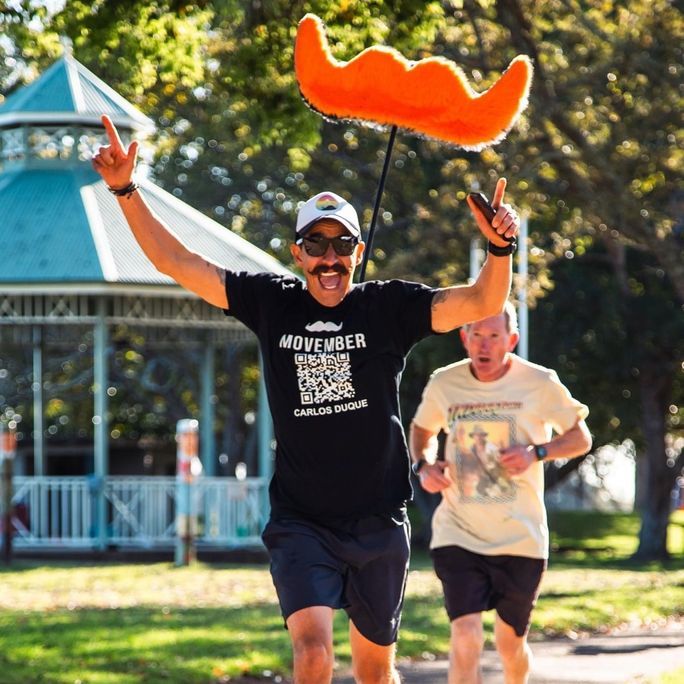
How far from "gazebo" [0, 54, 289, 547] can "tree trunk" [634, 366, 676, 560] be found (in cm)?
1089

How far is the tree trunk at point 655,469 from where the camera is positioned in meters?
34.5

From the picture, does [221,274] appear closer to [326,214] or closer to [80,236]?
Answer: [326,214]

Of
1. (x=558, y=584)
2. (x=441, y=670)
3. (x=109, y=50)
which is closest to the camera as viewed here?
(x=441, y=670)

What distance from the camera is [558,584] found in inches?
839

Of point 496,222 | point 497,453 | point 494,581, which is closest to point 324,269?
point 496,222

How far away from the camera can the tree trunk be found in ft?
113

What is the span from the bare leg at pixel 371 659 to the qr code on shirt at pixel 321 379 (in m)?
0.97

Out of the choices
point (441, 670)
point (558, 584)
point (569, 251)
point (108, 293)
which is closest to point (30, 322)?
point (108, 293)

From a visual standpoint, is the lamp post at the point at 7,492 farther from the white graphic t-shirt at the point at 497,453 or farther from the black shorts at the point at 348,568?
the black shorts at the point at 348,568

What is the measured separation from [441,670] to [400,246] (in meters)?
21.6

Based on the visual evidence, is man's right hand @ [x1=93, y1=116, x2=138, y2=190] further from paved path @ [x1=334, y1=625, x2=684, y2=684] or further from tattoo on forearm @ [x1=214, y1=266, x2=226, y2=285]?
paved path @ [x1=334, y1=625, x2=684, y2=684]

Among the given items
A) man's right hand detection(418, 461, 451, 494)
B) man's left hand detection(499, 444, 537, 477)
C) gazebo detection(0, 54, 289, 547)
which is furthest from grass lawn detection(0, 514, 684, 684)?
man's left hand detection(499, 444, 537, 477)

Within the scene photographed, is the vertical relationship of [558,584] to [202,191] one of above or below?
below

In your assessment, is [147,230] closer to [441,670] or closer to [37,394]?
[441,670]
